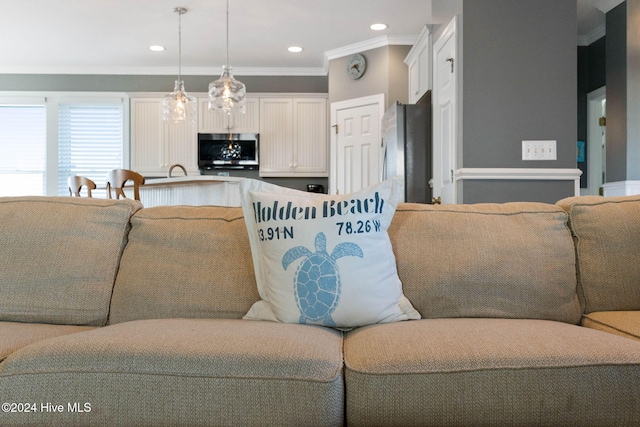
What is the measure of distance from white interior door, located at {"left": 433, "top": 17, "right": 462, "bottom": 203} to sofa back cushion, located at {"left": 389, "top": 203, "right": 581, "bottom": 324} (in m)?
1.84

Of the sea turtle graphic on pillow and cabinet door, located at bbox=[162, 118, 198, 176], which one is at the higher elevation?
cabinet door, located at bbox=[162, 118, 198, 176]

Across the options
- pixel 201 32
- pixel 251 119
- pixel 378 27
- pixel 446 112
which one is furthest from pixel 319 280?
pixel 251 119

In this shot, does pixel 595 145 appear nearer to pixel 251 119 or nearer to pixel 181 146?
pixel 251 119

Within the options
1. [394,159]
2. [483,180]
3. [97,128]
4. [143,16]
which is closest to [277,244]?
[483,180]

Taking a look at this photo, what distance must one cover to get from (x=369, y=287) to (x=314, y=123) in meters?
5.94

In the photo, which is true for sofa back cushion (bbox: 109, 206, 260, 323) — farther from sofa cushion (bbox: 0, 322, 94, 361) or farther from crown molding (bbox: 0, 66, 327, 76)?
crown molding (bbox: 0, 66, 327, 76)

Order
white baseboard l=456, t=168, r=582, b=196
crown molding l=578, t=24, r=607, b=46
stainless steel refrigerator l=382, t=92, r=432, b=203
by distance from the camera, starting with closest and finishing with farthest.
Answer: white baseboard l=456, t=168, r=582, b=196 < stainless steel refrigerator l=382, t=92, r=432, b=203 < crown molding l=578, t=24, r=607, b=46

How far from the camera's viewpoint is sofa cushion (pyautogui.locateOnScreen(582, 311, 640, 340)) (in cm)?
150

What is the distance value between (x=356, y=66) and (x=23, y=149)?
436cm

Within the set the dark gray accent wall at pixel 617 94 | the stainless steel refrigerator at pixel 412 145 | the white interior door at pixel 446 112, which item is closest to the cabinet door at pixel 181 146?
the stainless steel refrigerator at pixel 412 145

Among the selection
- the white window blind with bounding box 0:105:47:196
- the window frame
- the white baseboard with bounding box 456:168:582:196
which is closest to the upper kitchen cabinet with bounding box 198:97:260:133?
the window frame

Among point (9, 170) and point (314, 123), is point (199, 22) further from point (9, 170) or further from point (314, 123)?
point (9, 170)

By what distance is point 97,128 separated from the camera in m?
7.41

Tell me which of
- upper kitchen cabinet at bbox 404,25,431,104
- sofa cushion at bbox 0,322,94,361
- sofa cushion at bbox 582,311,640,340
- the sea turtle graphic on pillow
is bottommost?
sofa cushion at bbox 0,322,94,361
